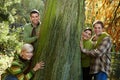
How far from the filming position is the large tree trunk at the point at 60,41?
5.64m

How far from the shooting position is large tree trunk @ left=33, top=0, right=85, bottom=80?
564 centimetres

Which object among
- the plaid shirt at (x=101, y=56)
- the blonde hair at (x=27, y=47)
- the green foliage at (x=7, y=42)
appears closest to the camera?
the blonde hair at (x=27, y=47)

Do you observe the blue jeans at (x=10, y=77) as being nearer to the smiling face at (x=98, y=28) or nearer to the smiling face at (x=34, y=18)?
the smiling face at (x=34, y=18)

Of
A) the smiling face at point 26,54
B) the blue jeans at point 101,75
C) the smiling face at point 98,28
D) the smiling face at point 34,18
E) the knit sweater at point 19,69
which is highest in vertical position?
the smiling face at point 34,18

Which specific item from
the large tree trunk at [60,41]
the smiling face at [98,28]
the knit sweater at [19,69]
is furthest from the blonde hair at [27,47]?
the smiling face at [98,28]

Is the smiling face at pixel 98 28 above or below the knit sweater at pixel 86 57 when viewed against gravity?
above

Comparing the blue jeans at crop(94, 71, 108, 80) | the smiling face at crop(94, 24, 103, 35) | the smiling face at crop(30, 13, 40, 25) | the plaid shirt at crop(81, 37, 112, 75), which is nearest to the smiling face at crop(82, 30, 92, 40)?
the smiling face at crop(94, 24, 103, 35)

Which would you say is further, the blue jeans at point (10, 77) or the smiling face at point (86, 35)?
the smiling face at point (86, 35)

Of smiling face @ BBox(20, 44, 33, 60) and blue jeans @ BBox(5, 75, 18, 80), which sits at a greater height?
smiling face @ BBox(20, 44, 33, 60)

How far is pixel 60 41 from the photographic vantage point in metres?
5.63

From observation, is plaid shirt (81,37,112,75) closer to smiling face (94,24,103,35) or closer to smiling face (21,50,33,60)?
smiling face (94,24,103,35)

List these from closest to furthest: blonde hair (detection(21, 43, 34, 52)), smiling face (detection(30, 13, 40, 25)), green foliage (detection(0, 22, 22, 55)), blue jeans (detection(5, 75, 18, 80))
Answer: blonde hair (detection(21, 43, 34, 52)), blue jeans (detection(5, 75, 18, 80)), smiling face (detection(30, 13, 40, 25)), green foliage (detection(0, 22, 22, 55))

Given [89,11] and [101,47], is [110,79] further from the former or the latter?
[101,47]

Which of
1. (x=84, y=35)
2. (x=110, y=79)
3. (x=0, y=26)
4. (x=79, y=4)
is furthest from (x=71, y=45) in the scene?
(x=0, y=26)
